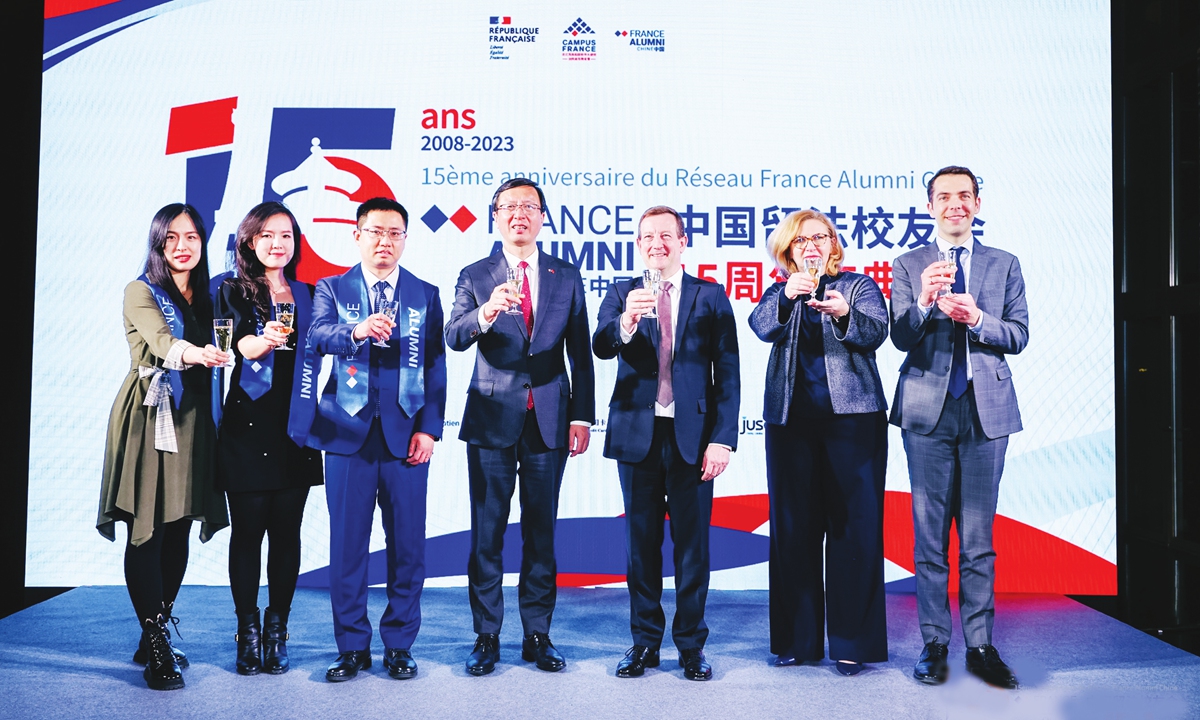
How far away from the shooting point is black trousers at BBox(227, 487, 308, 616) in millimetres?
3205

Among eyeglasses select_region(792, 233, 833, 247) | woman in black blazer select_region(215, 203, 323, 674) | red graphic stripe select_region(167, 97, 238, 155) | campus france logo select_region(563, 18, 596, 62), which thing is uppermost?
campus france logo select_region(563, 18, 596, 62)

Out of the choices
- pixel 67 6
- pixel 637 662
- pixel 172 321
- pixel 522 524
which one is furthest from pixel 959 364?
pixel 67 6

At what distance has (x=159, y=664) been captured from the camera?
10.1 feet

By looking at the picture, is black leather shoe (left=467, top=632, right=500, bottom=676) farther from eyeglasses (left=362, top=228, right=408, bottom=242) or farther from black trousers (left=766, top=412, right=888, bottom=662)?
eyeglasses (left=362, top=228, right=408, bottom=242)

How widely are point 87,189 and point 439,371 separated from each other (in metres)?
2.68

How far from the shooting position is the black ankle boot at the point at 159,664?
3.08 metres

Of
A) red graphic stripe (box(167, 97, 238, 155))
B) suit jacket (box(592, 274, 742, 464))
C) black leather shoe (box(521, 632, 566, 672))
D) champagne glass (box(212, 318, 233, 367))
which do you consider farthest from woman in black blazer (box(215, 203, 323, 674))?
red graphic stripe (box(167, 97, 238, 155))

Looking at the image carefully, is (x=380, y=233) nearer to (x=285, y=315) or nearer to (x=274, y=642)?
(x=285, y=315)

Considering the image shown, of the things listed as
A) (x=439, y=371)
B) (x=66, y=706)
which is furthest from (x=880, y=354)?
(x=66, y=706)

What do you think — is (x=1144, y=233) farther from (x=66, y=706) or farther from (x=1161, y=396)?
(x=66, y=706)

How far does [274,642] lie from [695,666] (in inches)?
59.8

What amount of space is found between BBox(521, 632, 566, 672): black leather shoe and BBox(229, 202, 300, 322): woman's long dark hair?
1536 millimetres

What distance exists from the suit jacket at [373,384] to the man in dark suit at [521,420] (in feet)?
0.38

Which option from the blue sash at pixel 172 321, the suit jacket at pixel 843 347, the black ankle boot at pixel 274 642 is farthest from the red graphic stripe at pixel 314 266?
the suit jacket at pixel 843 347
